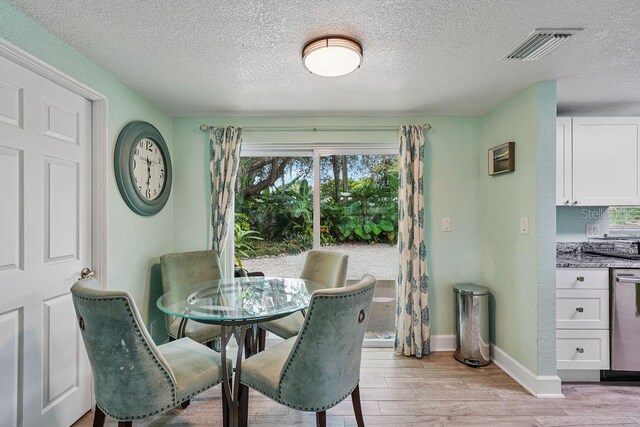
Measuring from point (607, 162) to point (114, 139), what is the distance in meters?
3.90

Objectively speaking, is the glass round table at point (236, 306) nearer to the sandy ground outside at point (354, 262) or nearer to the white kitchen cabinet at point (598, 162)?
the sandy ground outside at point (354, 262)

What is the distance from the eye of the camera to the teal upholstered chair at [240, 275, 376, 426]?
138 centimetres

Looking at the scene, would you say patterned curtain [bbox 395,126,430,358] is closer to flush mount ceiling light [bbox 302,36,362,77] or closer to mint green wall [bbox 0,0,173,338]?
flush mount ceiling light [bbox 302,36,362,77]

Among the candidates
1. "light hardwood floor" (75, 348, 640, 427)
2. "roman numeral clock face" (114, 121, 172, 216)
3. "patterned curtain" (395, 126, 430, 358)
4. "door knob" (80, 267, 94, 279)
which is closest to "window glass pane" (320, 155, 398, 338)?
"patterned curtain" (395, 126, 430, 358)

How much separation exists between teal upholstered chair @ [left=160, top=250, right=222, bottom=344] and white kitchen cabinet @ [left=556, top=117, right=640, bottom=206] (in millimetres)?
2995

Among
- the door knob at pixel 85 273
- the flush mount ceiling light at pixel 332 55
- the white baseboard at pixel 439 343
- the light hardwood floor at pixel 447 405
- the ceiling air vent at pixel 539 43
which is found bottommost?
the light hardwood floor at pixel 447 405

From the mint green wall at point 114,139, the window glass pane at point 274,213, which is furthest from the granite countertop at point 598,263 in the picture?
Result: the mint green wall at point 114,139

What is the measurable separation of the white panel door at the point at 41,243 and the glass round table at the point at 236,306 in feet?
1.87

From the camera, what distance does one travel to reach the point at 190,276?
8.49ft

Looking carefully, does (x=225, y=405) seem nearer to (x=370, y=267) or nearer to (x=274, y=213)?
(x=274, y=213)

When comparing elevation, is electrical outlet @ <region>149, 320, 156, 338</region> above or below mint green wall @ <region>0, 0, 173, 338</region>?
below

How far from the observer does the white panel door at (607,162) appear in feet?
8.48

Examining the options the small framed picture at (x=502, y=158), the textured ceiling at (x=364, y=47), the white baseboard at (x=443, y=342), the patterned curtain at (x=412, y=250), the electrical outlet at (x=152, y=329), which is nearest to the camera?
the textured ceiling at (x=364, y=47)

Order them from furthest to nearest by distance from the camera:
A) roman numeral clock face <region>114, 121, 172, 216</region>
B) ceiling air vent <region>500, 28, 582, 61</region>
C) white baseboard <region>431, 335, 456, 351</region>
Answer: white baseboard <region>431, 335, 456, 351</region>, roman numeral clock face <region>114, 121, 172, 216</region>, ceiling air vent <region>500, 28, 582, 61</region>
